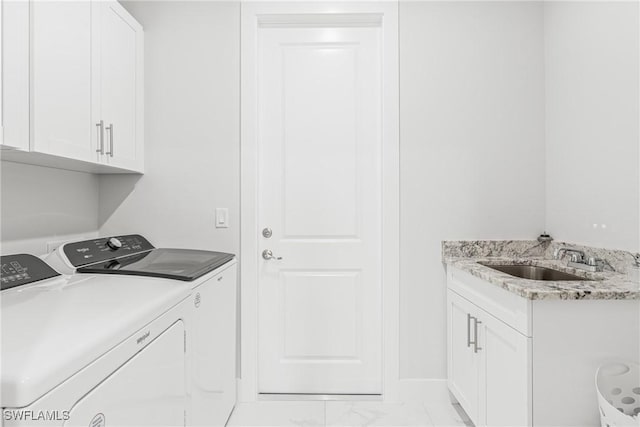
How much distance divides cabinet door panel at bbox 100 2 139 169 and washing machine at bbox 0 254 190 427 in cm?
69

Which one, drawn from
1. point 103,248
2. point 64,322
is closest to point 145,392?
point 64,322

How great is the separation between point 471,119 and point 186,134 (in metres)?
1.67

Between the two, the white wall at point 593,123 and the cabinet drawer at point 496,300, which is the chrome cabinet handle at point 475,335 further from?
the white wall at point 593,123

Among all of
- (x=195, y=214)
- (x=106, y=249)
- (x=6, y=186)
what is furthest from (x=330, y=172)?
(x=6, y=186)

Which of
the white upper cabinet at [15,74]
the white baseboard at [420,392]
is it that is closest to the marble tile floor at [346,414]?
the white baseboard at [420,392]

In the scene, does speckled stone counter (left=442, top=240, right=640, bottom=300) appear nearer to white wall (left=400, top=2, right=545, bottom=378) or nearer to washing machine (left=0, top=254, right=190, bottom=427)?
white wall (left=400, top=2, right=545, bottom=378)

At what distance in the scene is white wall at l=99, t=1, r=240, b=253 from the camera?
224 cm

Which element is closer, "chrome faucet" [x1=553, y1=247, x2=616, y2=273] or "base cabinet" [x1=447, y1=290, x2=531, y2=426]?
"base cabinet" [x1=447, y1=290, x2=531, y2=426]

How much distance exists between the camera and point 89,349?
31.8 inches

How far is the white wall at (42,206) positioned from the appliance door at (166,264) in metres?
0.33

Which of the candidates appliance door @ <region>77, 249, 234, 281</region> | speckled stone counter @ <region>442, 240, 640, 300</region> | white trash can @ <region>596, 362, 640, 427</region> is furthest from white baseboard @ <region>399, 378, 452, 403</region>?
appliance door @ <region>77, 249, 234, 281</region>

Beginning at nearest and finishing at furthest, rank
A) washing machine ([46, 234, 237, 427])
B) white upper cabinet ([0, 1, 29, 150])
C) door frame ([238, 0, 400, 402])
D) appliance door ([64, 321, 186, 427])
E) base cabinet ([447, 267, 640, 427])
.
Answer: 1. appliance door ([64, 321, 186, 427])
2. white upper cabinet ([0, 1, 29, 150])
3. base cabinet ([447, 267, 640, 427])
4. washing machine ([46, 234, 237, 427])
5. door frame ([238, 0, 400, 402])

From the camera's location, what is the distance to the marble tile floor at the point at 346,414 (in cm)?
202

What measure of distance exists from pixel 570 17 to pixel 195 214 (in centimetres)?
231
